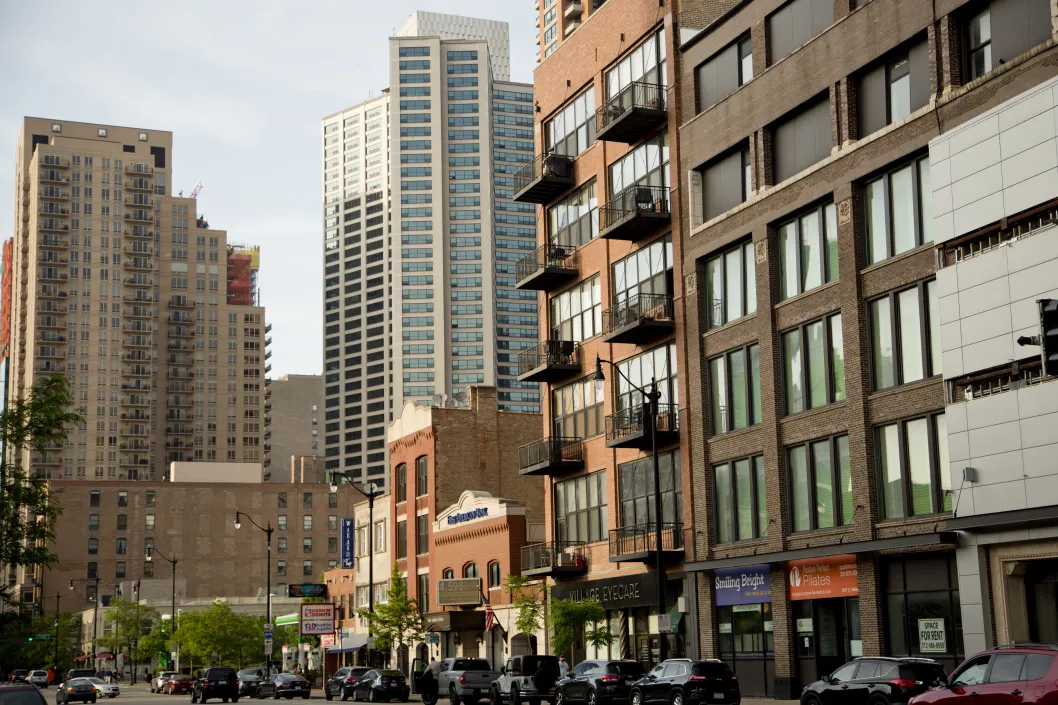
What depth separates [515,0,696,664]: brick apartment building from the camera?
160 ft

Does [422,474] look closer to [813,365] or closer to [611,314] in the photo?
[611,314]

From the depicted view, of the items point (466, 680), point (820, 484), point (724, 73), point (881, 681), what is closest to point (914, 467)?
point (820, 484)

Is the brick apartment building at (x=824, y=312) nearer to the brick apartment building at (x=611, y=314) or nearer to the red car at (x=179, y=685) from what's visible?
the brick apartment building at (x=611, y=314)

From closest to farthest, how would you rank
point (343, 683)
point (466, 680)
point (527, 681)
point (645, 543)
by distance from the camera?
point (527, 681) → point (466, 680) → point (645, 543) → point (343, 683)

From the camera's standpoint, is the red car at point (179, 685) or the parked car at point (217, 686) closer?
the parked car at point (217, 686)

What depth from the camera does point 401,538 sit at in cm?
7906

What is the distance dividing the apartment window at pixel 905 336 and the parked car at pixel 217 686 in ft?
115

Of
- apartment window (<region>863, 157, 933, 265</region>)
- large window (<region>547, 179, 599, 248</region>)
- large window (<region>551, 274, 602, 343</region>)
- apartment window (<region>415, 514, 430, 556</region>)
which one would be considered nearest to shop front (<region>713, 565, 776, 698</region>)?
apartment window (<region>863, 157, 933, 265</region>)

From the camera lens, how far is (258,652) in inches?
4609

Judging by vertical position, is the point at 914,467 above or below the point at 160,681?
above

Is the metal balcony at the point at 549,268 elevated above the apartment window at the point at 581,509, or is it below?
Answer: above

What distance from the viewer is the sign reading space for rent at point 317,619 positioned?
271 ft

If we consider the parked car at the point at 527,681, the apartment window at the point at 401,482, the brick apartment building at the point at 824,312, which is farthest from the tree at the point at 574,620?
the apartment window at the point at 401,482

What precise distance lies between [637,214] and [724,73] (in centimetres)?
586
